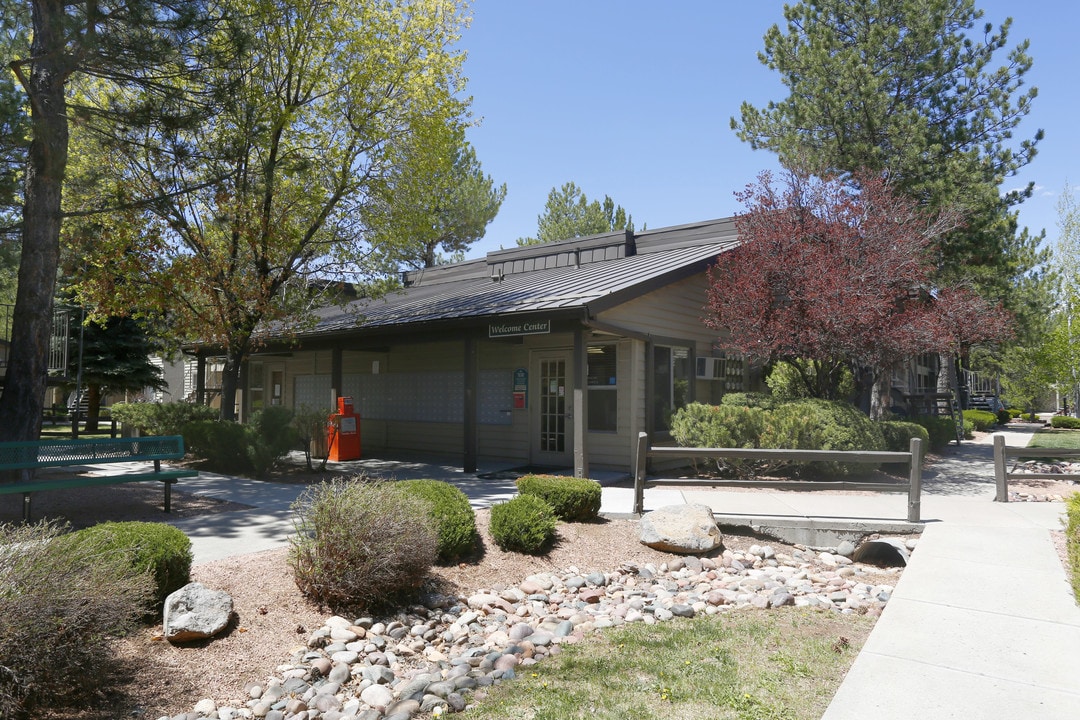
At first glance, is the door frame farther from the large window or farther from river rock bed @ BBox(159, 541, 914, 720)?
river rock bed @ BBox(159, 541, 914, 720)

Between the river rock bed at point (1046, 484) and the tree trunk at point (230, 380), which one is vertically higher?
the tree trunk at point (230, 380)

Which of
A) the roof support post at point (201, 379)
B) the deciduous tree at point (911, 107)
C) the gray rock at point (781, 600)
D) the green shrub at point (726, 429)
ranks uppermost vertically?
the deciduous tree at point (911, 107)

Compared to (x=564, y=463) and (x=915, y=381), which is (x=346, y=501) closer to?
(x=564, y=463)

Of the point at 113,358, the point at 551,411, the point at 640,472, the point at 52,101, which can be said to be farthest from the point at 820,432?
the point at 113,358

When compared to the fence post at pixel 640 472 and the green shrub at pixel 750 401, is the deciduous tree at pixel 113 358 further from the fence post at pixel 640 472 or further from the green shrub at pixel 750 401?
the fence post at pixel 640 472

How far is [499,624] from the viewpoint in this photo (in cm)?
556

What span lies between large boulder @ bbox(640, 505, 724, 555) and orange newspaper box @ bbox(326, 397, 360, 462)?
26.5 ft

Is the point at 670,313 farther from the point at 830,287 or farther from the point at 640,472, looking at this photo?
the point at 640,472

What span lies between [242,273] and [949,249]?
51.8ft

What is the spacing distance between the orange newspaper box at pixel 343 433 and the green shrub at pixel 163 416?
309 cm

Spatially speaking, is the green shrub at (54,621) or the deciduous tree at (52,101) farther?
the deciduous tree at (52,101)

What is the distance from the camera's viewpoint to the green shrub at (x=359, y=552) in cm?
531

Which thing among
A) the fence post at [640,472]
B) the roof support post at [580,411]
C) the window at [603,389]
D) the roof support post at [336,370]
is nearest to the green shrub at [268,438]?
the roof support post at [336,370]

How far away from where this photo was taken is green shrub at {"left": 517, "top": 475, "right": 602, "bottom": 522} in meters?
7.94
